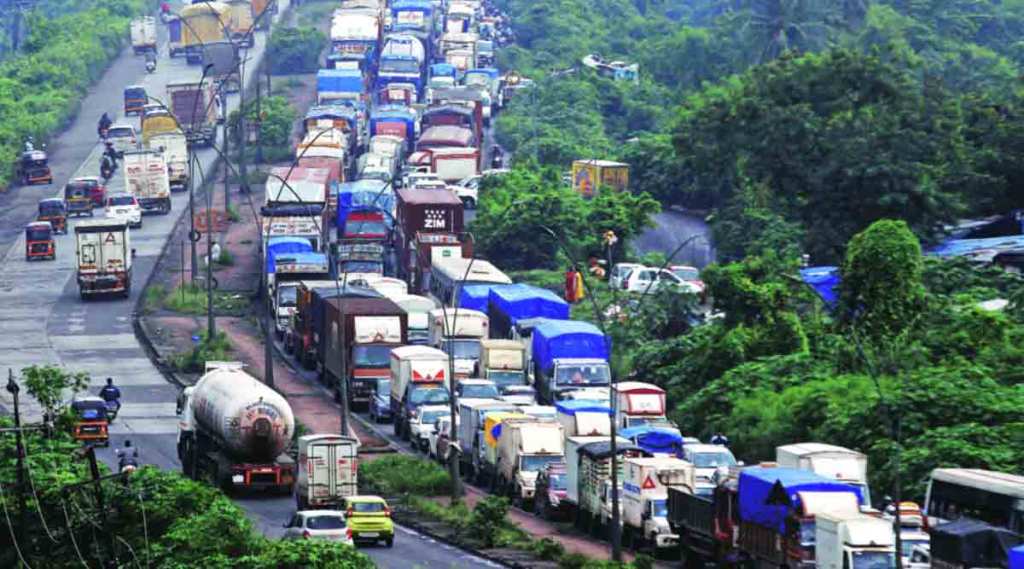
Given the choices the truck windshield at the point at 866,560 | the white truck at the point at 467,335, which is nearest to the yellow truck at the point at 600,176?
the white truck at the point at 467,335

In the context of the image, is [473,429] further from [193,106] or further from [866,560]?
[193,106]

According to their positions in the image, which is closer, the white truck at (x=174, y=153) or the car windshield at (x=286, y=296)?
the car windshield at (x=286, y=296)

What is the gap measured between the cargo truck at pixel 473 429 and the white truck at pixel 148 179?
140ft

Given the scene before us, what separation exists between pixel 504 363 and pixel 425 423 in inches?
205

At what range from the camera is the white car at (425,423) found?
69.9m

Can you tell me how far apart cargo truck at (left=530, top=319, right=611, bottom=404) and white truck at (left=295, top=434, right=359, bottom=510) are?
1373cm

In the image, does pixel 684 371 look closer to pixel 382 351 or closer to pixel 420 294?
pixel 382 351

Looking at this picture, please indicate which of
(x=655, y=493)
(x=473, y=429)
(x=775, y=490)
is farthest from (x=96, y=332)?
(x=775, y=490)

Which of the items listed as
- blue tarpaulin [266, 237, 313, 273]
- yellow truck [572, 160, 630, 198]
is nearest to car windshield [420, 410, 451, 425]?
blue tarpaulin [266, 237, 313, 273]

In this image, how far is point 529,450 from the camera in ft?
205

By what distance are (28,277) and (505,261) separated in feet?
64.3

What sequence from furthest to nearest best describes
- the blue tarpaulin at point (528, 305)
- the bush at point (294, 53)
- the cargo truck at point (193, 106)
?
the bush at point (294, 53), the cargo truck at point (193, 106), the blue tarpaulin at point (528, 305)

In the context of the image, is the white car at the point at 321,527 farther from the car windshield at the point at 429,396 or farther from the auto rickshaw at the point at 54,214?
the auto rickshaw at the point at 54,214

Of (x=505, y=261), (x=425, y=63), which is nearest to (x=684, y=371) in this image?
(x=505, y=261)
